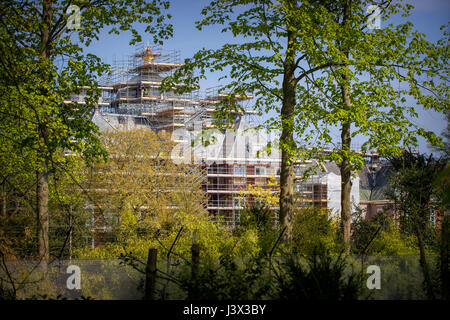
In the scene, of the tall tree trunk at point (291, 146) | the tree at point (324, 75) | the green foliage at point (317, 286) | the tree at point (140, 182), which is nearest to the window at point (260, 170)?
the tree at point (140, 182)

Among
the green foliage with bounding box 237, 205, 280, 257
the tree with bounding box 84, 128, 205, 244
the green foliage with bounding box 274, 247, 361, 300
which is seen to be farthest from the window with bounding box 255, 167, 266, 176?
the green foliage with bounding box 274, 247, 361, 300

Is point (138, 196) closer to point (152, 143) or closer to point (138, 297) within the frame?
point (152, 143)

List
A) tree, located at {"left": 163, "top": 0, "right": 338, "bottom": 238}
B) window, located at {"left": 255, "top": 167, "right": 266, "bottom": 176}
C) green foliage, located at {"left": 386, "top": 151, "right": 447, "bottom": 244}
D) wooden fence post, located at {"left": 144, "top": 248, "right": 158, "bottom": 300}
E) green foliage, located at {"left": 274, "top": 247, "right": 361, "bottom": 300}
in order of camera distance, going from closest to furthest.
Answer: green foliage, located at {"left": 274, "top": 247, "right": 361, "bottom": 300}
wooden fence post, located at {"left": 144, "top": 248, "right": 158, "bottom": 300}
tree, located at {"left": 163, "top": 0, "right": 338, "bottom": 238}
green foliage, located at {"left": 386, "top": 151, "right": 447, "bottom": 244}
window, located at {"left": 255, "top": 167, "right": 266, "bottom": 176}

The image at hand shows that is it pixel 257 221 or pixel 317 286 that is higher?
pixel 317 286

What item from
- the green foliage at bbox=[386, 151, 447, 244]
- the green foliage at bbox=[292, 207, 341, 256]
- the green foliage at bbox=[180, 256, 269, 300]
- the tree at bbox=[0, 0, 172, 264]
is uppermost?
the tree at bbox=[0, 0, 172, 264]

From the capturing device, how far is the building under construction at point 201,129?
34.1 m

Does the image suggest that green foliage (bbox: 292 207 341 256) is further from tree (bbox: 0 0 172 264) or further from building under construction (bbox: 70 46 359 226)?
building under construction (bbox: 70 46 359 226)

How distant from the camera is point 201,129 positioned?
29.1 metres

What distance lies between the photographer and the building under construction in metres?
34.1

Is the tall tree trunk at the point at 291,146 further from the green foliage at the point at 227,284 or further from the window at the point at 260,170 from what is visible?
the window at the point at 260,170

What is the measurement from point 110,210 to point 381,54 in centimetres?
1604

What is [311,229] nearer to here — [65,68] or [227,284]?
[65,68]

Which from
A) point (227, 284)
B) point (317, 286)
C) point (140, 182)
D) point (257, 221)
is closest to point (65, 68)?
point (257, 221)

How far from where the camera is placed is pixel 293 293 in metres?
3.49
